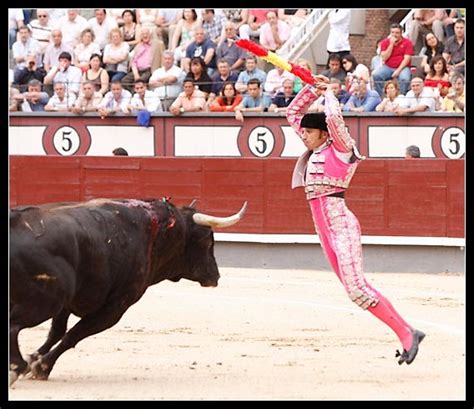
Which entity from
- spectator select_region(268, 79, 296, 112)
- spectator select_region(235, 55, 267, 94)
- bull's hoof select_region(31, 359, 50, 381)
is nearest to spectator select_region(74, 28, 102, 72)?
spectator select_region(235, 55, 267, 94)

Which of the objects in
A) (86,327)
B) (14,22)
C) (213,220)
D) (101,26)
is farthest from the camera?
(14,22)

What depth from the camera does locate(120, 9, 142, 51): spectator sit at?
41.6 feet

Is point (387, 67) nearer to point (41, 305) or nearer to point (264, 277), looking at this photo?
point (264, 277)

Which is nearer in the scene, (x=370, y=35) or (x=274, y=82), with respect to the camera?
(x=274, y=82)

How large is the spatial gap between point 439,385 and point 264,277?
16.4 feet

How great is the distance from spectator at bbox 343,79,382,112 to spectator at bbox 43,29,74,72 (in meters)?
3.00

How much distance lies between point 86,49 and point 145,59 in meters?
0.70

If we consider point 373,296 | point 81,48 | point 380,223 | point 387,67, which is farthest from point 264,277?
point 373,296

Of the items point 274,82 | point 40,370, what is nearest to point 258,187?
point 274,82

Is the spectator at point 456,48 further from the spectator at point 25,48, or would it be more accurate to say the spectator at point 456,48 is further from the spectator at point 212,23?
the spectator at point 25,48

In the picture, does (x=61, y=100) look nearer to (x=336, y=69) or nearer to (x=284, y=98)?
(x=284, y=98)

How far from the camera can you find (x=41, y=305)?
18.3 feet

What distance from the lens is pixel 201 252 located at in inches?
257

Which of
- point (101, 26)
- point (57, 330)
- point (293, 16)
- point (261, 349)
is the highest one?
point (293, 16)
